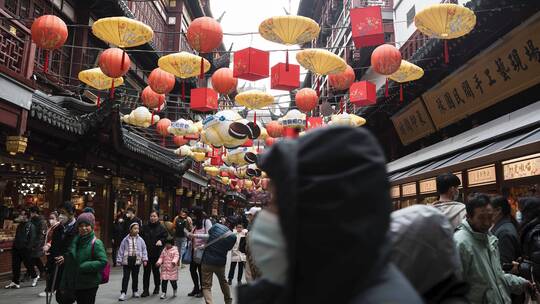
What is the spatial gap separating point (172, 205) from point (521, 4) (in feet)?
76.1

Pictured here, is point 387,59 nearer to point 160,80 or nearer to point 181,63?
point 181,63

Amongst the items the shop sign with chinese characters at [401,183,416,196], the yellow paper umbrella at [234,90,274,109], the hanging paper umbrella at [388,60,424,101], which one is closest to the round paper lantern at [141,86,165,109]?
the yellow paper umbrella at [234,90,274,109]

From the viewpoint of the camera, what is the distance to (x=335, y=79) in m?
11.7

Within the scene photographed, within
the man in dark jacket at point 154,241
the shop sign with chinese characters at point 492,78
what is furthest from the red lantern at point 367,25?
the man in dark jacket at point 154,241

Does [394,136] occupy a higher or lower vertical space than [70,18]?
lower

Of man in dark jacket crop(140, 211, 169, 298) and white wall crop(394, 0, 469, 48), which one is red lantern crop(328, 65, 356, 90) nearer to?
man in dark jacket crop(140, 211, 169, 298)

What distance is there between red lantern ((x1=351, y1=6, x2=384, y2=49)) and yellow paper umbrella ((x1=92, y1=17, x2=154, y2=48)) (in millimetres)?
4117

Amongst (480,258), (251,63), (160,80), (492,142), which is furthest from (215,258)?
(492,142)

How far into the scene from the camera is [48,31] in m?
8.69

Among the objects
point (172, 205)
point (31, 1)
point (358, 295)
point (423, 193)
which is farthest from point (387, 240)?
point (172, 205)

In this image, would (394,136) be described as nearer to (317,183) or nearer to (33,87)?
(33,87)

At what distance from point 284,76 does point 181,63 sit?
2333 millimetres

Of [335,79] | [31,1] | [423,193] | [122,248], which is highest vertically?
[31,1]

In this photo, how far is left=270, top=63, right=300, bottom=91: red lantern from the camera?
1059 centimetres
